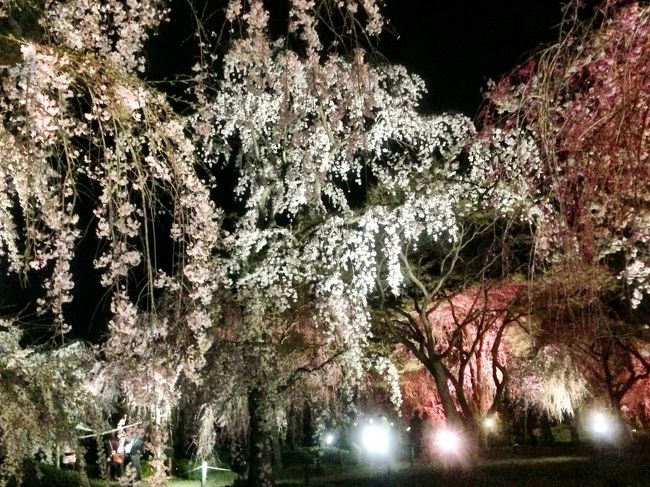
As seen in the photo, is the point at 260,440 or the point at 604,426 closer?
the point at 260,440

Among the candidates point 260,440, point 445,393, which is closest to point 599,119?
point 260,440

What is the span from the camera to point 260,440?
13.5m

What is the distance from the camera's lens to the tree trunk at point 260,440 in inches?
526

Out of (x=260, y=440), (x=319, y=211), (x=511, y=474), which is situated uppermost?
(x=319, y=211)

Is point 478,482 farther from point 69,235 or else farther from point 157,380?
point 69,235

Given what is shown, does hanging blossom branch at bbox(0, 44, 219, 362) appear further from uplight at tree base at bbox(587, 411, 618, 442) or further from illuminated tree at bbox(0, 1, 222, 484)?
uplight at tree base at bbox(587, 411, 618, 442)

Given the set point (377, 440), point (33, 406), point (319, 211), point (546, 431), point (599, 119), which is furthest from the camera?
point (546, 431)

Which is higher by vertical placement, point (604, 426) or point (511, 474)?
point (604, 426)

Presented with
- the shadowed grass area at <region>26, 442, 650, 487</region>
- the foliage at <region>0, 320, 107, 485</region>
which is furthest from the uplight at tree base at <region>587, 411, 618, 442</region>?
the foliage at <region>0, 320, 107, 485</region>

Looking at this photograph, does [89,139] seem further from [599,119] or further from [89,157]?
[599,119]

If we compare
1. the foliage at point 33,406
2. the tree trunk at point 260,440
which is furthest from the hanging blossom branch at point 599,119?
the tree trunk at point 260,440

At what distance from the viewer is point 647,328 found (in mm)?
16297

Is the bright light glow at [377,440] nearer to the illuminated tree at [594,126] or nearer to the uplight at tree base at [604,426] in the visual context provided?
the uplight at tree base at [604,426]

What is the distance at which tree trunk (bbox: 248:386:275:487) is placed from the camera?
13.4m
